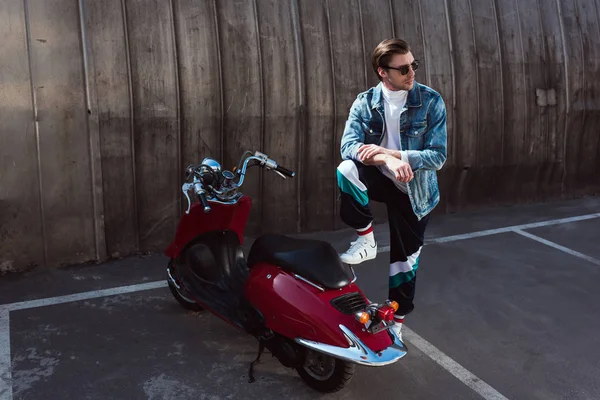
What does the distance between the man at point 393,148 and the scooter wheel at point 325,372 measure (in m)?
0.56

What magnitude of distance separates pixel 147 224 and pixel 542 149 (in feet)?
16.3

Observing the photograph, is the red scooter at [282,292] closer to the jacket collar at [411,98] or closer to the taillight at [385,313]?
the taillight at [385,313]

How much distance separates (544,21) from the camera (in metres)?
7.29

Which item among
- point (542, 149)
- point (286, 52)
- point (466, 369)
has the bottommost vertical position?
point (466, 369)

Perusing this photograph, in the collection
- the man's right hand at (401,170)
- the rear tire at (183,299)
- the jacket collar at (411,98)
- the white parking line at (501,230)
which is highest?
the jacket collar at (411,98)

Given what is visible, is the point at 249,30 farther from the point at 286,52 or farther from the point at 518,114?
the point at 518,114

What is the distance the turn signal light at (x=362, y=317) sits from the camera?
2.98 metres

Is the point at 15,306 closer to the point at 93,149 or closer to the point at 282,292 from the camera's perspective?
the point at 93,149

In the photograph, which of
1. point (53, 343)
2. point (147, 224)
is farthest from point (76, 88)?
point (53, 343)

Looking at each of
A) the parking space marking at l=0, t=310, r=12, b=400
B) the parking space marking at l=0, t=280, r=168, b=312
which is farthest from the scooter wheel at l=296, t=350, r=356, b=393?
the parking space marking at l=0, t=280, r=168, b=312

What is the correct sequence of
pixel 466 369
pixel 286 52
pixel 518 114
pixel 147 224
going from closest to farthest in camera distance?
pixel 466 369, pixel 147 224, pixel 286 52, pixel 518 114

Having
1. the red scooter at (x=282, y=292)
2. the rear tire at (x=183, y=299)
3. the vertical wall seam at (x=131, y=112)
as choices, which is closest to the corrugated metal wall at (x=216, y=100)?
the vertical wall seam at (x=131, y=112)

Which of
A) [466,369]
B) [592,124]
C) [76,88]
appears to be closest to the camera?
[466,369]

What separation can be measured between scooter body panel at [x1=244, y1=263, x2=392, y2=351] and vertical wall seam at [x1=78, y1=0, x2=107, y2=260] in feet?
7.06
